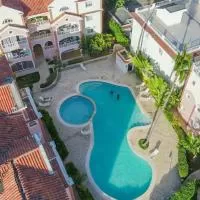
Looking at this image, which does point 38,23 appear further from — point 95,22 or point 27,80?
point 95,22

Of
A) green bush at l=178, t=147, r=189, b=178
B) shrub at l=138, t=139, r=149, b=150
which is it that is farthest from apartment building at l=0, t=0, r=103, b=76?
green bush at l=178, t=147, r=189, b=178

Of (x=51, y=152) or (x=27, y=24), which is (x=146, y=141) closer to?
(x=51, y=152)

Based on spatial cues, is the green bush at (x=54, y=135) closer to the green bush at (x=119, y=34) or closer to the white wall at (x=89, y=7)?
the white wall at (x=89, y=7)

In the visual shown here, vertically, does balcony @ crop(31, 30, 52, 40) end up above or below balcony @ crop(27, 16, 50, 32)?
below

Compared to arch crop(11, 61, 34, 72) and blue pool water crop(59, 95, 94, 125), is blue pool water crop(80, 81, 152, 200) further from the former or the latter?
arch crop(11, 61, 34, 72)

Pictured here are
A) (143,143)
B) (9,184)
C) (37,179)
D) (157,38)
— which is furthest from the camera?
(157,38)

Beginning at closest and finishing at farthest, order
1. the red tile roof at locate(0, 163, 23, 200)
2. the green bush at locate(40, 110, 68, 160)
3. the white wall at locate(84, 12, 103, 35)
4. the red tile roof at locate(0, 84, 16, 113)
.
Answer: the red tile roof at locate(0, 163, 23, 200) → the red tile roof at locate(0, 84, 16, 113) → the green bush at locate(40, 110, 68, 160) → the white wall at locate(84, 12, 103, 35)

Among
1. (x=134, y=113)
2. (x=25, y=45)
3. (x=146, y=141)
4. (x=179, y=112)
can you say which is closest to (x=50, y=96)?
(x=25, y=45)

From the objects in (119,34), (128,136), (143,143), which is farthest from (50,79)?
(143,143)
